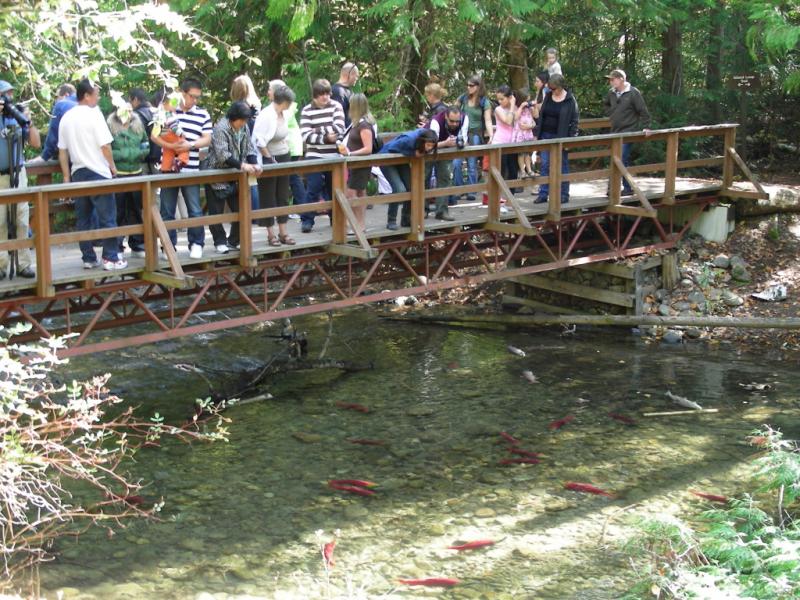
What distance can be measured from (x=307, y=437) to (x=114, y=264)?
3.22 m

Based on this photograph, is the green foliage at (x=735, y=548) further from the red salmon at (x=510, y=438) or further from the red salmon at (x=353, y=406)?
the red salmon at (x=353, y=406)

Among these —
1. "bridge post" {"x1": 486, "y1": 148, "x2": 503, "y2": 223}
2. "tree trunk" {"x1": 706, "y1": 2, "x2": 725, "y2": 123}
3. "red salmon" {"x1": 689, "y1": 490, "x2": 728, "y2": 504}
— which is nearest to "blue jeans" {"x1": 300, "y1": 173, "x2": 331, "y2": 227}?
"bridge post" {"x1": 486, "y1": 148, "x2": 503, "y2": 223}

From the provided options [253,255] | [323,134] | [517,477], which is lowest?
[517,477]

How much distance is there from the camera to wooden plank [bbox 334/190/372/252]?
42.2 ft

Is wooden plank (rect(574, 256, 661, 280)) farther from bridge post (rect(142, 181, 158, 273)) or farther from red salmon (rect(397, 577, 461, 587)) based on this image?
red salmon (rect(397, 577, 461, 587))

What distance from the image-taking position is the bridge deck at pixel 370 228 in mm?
11430

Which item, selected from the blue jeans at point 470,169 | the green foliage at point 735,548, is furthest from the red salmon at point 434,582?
the blue jeans at point 470,169

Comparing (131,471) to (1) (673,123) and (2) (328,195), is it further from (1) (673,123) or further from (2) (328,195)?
(1) (673,123)

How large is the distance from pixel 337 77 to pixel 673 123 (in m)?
7.29

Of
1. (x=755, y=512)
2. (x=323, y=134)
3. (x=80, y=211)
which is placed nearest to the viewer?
(x=755, y=512)

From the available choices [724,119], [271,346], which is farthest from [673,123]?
[271,346]

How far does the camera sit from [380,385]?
1527 centimetres

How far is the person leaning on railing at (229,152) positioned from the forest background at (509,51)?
153 inches

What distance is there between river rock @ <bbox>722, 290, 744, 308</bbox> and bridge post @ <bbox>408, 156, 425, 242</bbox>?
622 centimetres
